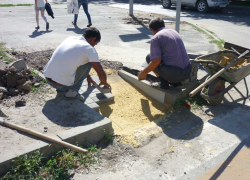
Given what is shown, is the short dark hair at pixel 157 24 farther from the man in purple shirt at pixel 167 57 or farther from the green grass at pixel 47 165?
the green grass at pixel 47 165

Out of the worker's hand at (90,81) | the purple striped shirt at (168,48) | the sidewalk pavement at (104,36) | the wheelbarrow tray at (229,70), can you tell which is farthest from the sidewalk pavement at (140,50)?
the worker's hand at (90,81)

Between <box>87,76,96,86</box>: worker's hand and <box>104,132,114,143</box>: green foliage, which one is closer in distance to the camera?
<box>104,132,114,143</box>: green foliage

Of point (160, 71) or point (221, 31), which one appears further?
point (221, 31)

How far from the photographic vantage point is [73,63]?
4.30 m

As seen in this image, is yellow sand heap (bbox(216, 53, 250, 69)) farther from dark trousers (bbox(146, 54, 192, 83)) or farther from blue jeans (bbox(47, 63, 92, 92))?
blue jeans (bbox(47, 63, 92, 92))

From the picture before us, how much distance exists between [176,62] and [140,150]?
6.02ft

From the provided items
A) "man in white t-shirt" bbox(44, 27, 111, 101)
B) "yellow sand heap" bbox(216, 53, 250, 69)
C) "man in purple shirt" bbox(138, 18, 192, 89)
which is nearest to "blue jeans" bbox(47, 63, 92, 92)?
"man in white t-shirt" bbox(44, 27, 111, 101)

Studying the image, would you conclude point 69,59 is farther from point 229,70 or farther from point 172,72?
point 229,70

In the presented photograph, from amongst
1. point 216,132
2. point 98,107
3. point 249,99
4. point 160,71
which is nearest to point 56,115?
point 98,107

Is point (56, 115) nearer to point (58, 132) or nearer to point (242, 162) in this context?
point (58, 132)

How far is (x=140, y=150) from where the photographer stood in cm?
372

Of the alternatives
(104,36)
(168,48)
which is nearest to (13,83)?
(168,48)

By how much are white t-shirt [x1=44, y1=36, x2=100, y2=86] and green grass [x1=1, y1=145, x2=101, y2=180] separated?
4.60 ft

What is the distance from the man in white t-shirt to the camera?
167 inches
